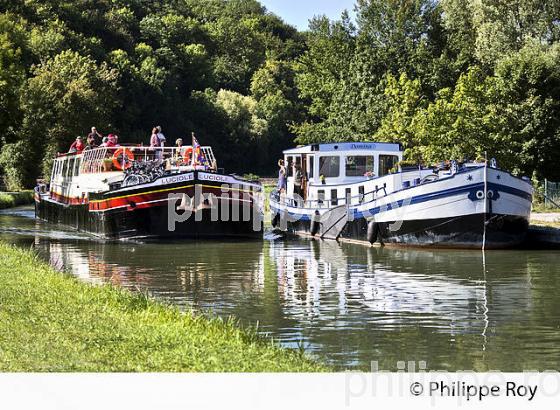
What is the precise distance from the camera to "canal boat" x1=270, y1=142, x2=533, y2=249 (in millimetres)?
31453

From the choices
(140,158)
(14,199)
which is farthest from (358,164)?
(14,199)

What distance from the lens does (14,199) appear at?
212ft

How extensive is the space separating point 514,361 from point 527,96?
1639 inches

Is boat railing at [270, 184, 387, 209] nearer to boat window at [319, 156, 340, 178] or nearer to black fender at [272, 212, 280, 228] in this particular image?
black fender at [272, 212, 280, 228]

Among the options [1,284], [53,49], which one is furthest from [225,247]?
[53,49]

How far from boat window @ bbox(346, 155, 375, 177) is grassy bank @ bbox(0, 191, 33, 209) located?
27.5 metres

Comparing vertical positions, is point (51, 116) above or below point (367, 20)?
below

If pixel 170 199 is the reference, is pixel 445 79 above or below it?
above

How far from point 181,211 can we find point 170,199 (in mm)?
677

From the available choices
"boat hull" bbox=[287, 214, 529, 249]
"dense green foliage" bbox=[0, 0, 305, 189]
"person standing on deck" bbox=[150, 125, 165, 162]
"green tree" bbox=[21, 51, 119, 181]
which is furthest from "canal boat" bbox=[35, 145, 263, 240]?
"green tree" bbox=[21, 51, 119, 181]

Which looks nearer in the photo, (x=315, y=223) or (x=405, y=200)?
(x=405, y=200)

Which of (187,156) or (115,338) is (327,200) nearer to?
(187,156)
